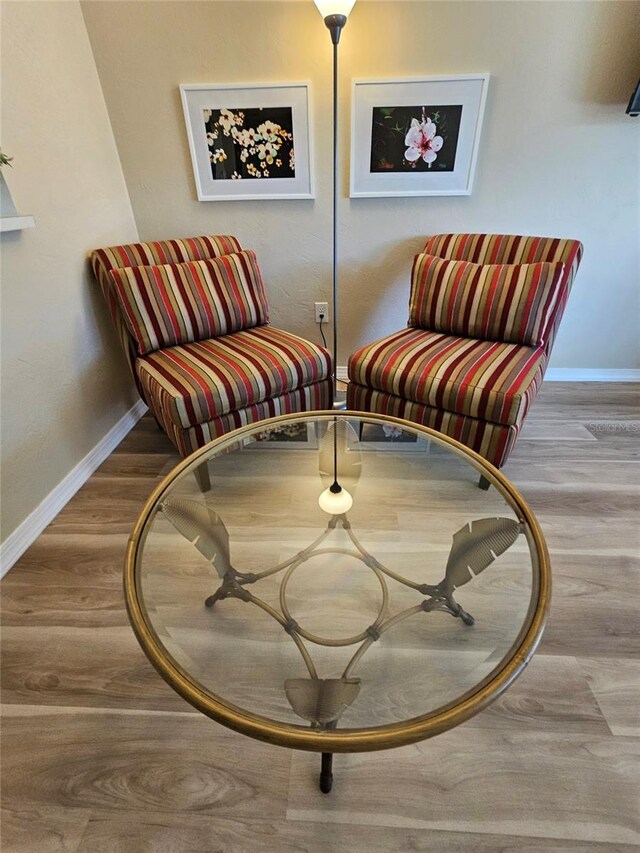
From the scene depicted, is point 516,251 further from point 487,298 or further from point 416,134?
point 416,134

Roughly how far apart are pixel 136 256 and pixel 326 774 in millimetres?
1792

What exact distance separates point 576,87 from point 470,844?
240 cm

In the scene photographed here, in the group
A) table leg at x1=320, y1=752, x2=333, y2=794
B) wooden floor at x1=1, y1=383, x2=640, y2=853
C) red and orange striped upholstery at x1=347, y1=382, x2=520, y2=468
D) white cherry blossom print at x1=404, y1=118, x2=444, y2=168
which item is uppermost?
white cherry blossom print at x1=404, y1=118, x2=444, y2=168

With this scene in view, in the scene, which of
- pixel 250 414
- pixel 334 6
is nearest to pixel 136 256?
pixel 250 414

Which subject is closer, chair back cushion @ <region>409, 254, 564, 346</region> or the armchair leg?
the armchair leg

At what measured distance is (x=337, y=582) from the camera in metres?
1.08

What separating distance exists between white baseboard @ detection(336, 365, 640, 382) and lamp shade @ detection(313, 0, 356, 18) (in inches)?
72.4

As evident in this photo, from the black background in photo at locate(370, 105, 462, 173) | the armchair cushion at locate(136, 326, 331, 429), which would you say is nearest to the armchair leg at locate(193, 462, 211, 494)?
the armchair cushion at locate(136, 326, 331, 429)

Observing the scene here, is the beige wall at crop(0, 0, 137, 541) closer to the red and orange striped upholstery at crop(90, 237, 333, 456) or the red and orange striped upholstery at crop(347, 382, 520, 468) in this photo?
the red and orange striped upholstery at crop(90, 237, 333, 456)

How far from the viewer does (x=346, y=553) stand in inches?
43.9

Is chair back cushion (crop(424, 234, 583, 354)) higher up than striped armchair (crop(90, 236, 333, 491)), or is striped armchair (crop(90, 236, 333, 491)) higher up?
chair back cushion (crop(424, 234, 583, 354))

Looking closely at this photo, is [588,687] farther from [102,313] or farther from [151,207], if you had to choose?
[151,207]

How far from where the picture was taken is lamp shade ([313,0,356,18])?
1318mm

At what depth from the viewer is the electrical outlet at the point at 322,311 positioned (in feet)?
6.99
